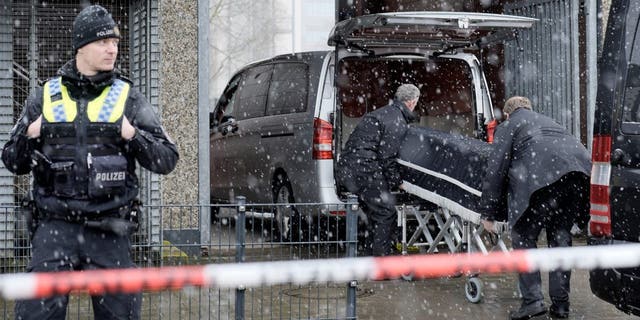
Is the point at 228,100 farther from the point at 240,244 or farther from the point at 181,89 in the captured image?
the point at 240,244

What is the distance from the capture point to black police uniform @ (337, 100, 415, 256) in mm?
8922

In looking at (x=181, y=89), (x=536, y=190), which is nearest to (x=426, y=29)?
(x=181, y=89)

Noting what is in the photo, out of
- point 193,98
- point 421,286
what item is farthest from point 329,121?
point 421,286

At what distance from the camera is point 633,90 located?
5.98 meters

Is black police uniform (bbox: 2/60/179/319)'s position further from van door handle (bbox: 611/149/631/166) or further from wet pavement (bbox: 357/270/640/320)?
wet pavement (bbox: 357/270/640/320)

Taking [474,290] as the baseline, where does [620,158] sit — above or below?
above

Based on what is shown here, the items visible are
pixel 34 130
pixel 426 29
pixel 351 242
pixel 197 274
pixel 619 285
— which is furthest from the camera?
pixel 426 29

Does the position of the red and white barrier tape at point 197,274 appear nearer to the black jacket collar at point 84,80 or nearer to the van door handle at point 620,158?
the black jacket collar at point 84,80

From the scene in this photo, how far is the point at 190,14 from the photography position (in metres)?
9.88

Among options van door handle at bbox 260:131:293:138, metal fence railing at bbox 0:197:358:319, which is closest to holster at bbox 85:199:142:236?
metal fence railing at bbox 0:197:358:319

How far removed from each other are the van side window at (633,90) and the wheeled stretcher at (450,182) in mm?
1718

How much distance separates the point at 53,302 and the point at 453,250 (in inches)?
197

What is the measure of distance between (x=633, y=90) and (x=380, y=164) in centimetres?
326

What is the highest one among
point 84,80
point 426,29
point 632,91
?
point 426,29
